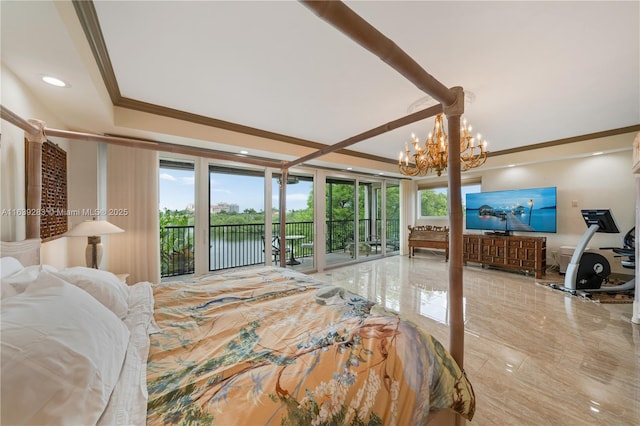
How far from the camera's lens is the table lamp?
2227 millimetres

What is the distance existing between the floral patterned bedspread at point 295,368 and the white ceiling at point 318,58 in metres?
1.75

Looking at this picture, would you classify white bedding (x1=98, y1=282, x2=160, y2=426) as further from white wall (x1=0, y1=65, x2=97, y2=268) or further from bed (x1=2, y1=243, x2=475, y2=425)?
white wall (x1=0, y1=65, x2=97, y2=268)

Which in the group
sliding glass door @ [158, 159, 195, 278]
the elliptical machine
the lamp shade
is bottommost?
the elliptical machine

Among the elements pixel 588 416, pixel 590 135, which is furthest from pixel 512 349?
pixel 590 135

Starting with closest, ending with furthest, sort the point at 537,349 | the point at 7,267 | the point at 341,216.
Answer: the point at 7,267 < the point at 537,349 < the point at 341,216

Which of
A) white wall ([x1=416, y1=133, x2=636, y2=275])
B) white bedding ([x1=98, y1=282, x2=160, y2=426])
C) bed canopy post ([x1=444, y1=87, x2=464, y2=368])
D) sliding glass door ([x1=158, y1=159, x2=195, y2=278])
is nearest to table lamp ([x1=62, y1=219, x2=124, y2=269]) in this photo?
sliding glass door ([x1=158, y1=159, x2=195, y2=278])

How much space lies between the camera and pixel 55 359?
69 centimetres

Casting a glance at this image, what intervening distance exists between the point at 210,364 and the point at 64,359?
1.52ft

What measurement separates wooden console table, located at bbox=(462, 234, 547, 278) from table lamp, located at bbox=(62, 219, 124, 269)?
611 centimetres

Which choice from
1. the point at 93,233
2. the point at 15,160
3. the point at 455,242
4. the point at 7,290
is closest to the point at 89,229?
the point at 93,233

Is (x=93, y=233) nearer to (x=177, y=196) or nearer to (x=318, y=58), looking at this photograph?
(x=177, y=196)

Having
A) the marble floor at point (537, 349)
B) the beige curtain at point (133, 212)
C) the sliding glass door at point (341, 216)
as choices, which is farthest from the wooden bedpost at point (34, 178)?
the sliding glass door at point (341, 216)

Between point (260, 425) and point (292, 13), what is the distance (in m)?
2.03

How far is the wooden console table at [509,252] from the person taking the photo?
4395mm
